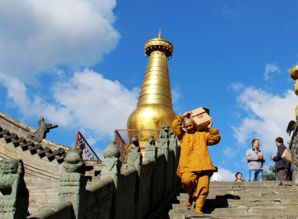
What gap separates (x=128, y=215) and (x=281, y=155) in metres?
7.12

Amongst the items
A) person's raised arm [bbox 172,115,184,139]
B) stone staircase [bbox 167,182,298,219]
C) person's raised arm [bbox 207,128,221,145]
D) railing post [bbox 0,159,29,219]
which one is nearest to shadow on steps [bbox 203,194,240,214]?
stone staircase [bbox 167,182,298,219]

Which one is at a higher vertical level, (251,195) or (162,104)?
(162,104)

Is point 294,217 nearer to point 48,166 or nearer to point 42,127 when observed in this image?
point 48,166

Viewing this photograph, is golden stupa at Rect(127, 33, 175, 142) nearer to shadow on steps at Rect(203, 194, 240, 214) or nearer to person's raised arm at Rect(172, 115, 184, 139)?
shadow on steps at Rect(203, 194, 240, 214)

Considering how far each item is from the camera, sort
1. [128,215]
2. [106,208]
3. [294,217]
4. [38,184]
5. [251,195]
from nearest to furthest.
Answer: [106,208] < [128,215] < [294,217] < [251,195] < [38,184]

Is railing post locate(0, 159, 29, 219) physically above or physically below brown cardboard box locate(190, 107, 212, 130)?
below

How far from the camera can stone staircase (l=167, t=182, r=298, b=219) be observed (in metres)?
9.38

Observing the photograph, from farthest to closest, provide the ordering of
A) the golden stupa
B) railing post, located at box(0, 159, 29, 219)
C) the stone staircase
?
1. the golden stupa
2. the stone staircase
3. railing post, located at box(0, 159, 29, 219)

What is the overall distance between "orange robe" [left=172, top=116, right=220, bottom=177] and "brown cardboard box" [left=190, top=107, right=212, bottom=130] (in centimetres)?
19

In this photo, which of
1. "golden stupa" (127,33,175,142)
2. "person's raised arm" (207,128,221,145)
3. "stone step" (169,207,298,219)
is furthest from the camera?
"golden stupa" (127,33,175,142)

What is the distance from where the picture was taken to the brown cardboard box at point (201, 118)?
31.9ft

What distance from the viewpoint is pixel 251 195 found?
11.1m

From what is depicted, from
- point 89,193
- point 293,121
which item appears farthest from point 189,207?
point 293,121

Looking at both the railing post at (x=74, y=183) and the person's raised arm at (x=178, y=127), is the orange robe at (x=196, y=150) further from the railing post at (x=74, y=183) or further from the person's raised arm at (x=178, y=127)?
the railing post at (x=74, y=183)
